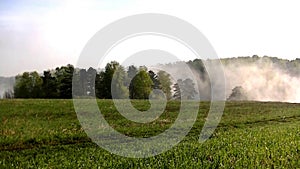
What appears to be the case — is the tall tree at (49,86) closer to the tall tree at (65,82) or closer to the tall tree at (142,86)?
the tall tree at (65,82)

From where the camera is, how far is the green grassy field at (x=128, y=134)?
19.7 meters

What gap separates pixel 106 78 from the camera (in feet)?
284

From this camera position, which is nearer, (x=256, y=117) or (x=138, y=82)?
(x=256, y=117)

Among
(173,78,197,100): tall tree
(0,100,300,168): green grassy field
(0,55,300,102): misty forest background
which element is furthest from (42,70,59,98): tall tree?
(0,100,300,168): green grassy field

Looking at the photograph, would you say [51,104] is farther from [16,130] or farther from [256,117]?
[256,117]

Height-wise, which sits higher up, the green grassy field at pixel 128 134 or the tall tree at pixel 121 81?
the tall tree at pixel 121 81

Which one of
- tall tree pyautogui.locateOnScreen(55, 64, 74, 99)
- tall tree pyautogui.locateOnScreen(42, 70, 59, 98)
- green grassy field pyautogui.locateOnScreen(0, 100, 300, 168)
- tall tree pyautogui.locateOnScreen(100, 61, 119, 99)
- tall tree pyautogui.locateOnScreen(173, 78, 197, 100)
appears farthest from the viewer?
tall tree pyautogui.locateOnScreen(42, 70, 59, 98)

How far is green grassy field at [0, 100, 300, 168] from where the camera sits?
19.7 meters

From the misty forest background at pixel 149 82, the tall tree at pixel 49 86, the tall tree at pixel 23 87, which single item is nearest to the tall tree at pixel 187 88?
the misty forest background at pixel 149 82

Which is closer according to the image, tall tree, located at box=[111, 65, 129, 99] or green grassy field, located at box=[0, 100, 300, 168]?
green grassy field, located at box=[0, 100, 300, 168]

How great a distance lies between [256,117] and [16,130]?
27668 millimetres

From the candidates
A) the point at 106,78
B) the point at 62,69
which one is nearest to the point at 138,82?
the point at 106,78

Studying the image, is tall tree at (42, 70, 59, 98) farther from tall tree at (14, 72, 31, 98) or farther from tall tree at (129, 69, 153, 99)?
tall tree at (129, 69, 153, 99)

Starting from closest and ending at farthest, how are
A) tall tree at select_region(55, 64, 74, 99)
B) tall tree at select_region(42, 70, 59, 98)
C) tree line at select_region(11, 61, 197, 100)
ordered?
tree line at select_region(11, 61, 197, 100)
tall tree at select_region(55, 64, 74, 99)
tall tree at select_region(42, 70, 59, 98)
